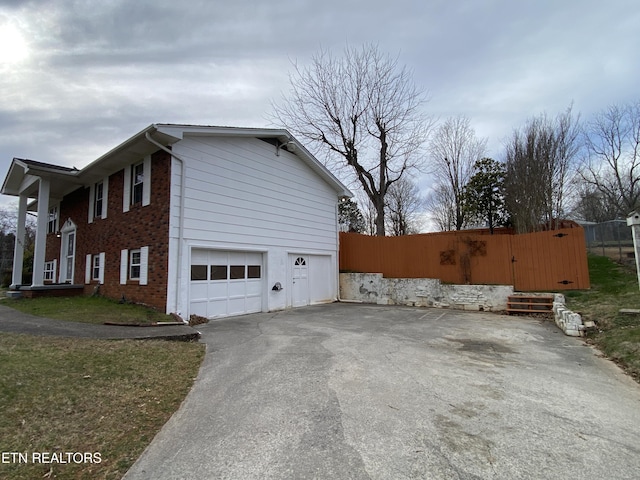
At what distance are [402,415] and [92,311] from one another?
29.0ft

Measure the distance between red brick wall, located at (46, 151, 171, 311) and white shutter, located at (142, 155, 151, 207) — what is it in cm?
19

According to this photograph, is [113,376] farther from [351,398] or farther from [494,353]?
[494,353]

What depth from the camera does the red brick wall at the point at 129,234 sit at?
955 cm

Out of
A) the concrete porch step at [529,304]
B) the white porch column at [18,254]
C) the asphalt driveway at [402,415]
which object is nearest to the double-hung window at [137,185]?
the asphalt driveway at [402,415]

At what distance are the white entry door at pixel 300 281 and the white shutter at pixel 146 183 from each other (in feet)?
17.7

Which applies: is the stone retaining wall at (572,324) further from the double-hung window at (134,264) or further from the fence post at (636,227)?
the double-hung window at (134,264)

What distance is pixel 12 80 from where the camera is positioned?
33.5 ft

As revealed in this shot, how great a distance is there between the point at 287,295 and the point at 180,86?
314 inches

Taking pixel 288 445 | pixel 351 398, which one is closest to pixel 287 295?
pixel 351 398

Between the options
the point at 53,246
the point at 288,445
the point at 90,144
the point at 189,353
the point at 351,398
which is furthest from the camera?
the point at 53,246

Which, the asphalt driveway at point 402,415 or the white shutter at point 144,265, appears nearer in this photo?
the asphalt driveway at point 402,415

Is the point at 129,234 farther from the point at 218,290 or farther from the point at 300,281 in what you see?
the point at 300,281

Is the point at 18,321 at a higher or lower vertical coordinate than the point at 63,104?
lower

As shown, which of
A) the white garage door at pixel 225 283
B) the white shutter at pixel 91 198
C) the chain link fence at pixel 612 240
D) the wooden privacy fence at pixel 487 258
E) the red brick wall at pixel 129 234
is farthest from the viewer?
the white shutter at pixel 91 198
